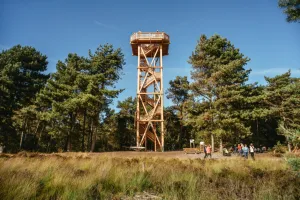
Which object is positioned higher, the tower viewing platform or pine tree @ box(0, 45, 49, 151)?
the tower viewing platform

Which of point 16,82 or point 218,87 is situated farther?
point 16,82

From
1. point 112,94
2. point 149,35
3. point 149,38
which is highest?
point 149,35

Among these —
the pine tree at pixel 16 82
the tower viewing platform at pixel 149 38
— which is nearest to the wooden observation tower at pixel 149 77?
the tower viewing platform at pixel 149 38

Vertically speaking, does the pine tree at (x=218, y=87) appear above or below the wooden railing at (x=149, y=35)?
below

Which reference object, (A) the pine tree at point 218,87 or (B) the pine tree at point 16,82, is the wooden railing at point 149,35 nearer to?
(A) the pine tree at point 218,87

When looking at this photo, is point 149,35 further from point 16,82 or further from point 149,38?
point 16,82

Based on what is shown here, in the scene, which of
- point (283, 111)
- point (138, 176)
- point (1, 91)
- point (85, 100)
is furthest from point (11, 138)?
point (283, 111)

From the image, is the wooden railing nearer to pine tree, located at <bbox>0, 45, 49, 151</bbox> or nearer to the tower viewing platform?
the tower viewing platform

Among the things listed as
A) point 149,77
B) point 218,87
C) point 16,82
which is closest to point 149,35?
point 149,77

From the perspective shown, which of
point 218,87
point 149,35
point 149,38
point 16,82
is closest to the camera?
point 218,87

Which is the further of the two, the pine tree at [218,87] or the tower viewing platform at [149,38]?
the tower viewing platform at [149,38]

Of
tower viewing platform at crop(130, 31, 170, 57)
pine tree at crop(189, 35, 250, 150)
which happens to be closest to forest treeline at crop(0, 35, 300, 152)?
pine tree at crop(189, 35, 250, 150)

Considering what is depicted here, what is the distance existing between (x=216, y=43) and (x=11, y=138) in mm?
30992

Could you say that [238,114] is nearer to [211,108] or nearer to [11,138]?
[211,108]
